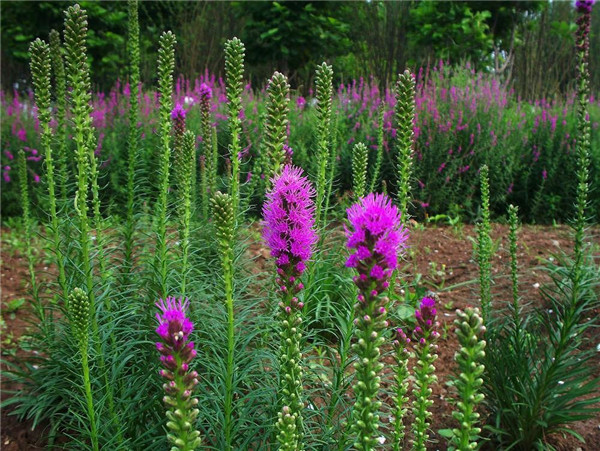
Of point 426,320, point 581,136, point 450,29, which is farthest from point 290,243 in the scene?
point 450,29

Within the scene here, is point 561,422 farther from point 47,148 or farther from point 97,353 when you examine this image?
point 47,148

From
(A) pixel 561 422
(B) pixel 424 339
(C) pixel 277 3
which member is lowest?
(A) pixel 561 422

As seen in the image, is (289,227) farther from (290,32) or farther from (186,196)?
(290,32)

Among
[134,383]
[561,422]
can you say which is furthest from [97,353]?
[561,422]

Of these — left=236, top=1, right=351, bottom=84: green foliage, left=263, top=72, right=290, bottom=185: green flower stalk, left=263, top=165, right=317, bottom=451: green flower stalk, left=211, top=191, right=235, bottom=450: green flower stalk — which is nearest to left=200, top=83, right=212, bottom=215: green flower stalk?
left=263, top=72, right=290, bottom=185: green flower stalk

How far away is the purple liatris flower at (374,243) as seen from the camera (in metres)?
1.38

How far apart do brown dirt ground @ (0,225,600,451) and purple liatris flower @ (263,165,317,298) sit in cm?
183

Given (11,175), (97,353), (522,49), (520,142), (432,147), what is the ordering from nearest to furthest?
1. (97,353)
2. (432,147)
3. (520,142)
4. (11,175)
5. (522,49)

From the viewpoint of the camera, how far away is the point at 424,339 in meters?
1.62

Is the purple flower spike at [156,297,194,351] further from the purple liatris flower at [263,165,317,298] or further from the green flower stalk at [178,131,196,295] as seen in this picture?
the green flower stalk at [178,131,196,295]

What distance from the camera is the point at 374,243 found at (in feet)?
4.54

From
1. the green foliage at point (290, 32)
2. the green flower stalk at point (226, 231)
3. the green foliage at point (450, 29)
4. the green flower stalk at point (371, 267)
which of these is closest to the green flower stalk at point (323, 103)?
the green flower stalk at point (226, 231)

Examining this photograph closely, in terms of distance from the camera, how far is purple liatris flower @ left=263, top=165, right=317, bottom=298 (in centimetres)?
163

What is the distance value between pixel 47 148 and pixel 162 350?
1591mm
